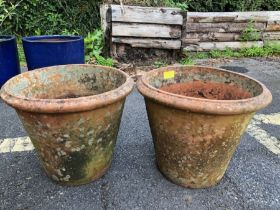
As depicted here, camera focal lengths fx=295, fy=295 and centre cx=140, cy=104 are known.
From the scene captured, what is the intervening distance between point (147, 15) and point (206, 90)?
2.31 metres

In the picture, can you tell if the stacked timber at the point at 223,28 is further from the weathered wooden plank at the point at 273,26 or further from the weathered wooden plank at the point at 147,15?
the weathered wooden plank at the point at 147,15

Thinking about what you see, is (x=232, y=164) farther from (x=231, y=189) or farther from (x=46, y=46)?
(x=46, y=46)

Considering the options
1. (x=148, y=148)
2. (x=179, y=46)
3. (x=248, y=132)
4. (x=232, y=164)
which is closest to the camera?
(x=232, y=164)

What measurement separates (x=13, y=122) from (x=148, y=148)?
4.68 feet

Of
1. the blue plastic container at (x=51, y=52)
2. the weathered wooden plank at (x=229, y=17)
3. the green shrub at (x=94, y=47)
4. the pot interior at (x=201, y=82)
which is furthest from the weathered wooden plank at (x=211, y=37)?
the pot interior at (x=201, y=82)

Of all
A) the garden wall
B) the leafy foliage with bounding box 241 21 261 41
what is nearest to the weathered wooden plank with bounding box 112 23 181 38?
the garden wall

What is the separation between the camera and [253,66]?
4.82m

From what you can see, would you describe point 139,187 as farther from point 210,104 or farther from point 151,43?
point 151,43

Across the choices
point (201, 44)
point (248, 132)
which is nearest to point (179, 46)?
point (201, 44)

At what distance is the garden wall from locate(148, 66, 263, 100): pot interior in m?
2.19

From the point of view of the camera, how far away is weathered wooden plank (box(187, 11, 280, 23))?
16.6 feet

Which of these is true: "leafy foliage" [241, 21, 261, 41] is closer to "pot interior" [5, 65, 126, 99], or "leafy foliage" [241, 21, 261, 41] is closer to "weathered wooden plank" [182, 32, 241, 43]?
"weathered wooden plank" [182, 32, 241, 43]

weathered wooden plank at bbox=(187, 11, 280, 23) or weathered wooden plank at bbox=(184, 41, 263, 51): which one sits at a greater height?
weathered wooden plank at bbox=(187, 11, 280, 23)

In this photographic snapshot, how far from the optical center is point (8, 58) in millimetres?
3264
